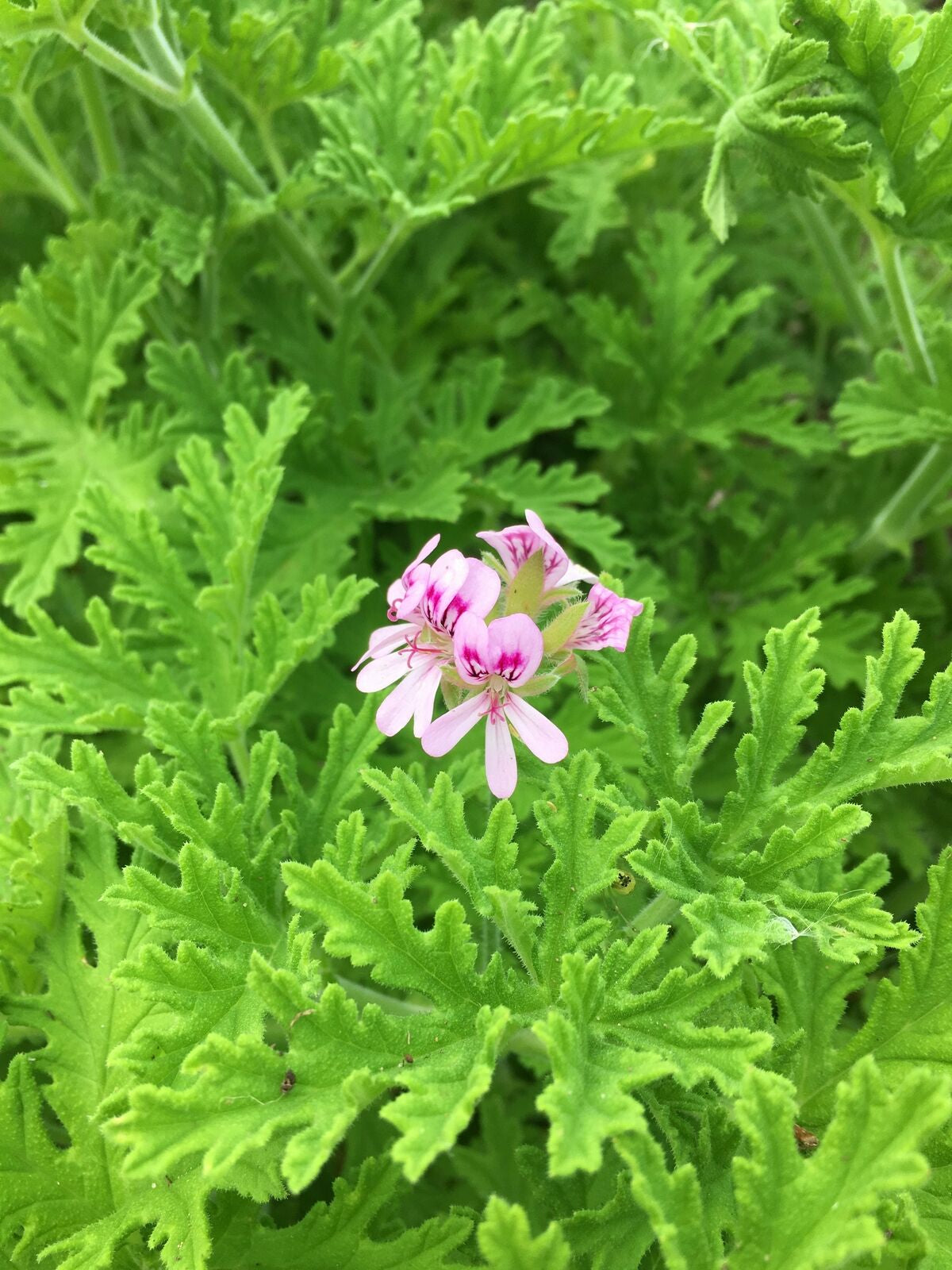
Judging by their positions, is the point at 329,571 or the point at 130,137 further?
the point at 130,137

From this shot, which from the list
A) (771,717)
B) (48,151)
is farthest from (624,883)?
(48,151)

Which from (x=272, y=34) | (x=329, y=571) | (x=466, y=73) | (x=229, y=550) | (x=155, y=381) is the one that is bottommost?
(x=329, y=571)

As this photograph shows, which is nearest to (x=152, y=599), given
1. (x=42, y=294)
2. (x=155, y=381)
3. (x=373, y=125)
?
(x=155, y=381)

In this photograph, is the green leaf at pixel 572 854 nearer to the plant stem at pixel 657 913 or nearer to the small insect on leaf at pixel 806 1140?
the plant stem at pixel 657 913

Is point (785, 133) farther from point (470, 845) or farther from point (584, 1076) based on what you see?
point (584, 1076)

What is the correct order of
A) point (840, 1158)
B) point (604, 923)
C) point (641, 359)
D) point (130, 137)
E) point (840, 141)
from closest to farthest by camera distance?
point (840, 1158) → point (604, 923) → point (840, 141) → point (641, 359) → point (130, 137)

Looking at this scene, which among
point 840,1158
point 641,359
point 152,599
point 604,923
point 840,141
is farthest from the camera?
point 641,359

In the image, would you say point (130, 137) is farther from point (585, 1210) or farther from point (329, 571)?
point (585, 1210)
